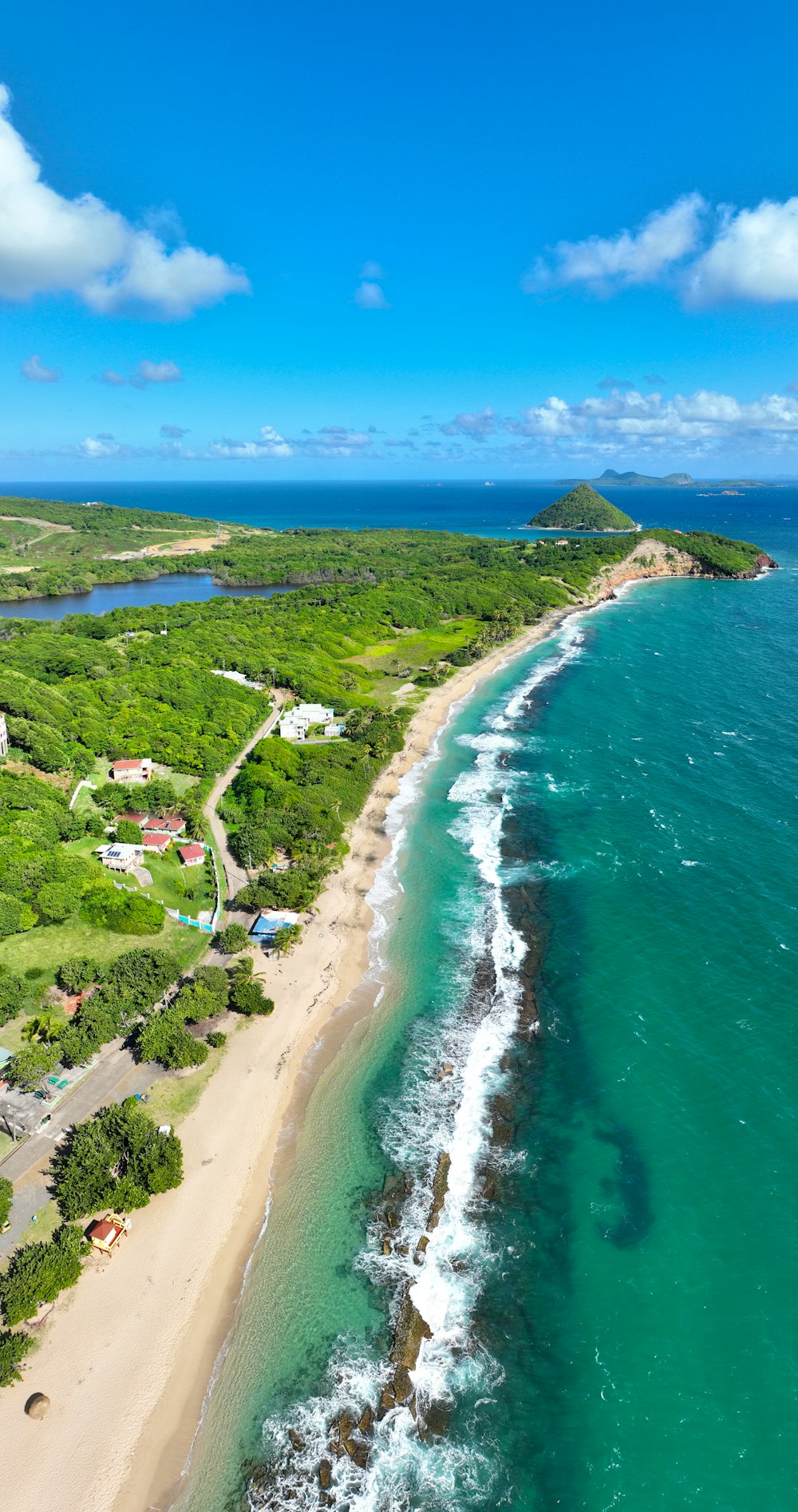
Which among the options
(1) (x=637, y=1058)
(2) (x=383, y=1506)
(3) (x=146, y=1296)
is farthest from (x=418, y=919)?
(2) (x=383, y=1506)

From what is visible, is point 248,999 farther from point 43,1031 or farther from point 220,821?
point 220,821

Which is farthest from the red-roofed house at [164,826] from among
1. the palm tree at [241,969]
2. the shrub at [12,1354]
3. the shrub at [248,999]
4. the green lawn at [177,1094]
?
the shrub at [12,1354]

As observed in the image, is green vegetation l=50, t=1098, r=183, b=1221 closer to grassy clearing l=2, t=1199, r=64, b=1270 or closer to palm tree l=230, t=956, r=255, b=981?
grassy clearing l=2, t=1199, r=64, b=1270

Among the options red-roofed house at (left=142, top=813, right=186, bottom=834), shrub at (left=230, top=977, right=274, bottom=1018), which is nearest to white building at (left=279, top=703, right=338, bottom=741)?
red-roofed house at (left=142, top=813, right=186, bottom=834)

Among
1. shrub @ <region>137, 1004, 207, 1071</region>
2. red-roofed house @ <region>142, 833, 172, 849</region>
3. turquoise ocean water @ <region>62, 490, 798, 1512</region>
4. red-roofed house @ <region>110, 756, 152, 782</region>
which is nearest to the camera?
turquoise ocean water @ <region>62, 490, 798, 1512</region>

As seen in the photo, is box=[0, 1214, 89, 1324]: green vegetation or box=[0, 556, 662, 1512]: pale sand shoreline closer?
box=[0, 556, 662, 1512]: pale sand shoreline

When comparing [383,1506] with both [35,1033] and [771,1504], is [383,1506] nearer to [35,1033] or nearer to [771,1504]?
[771,1504]
